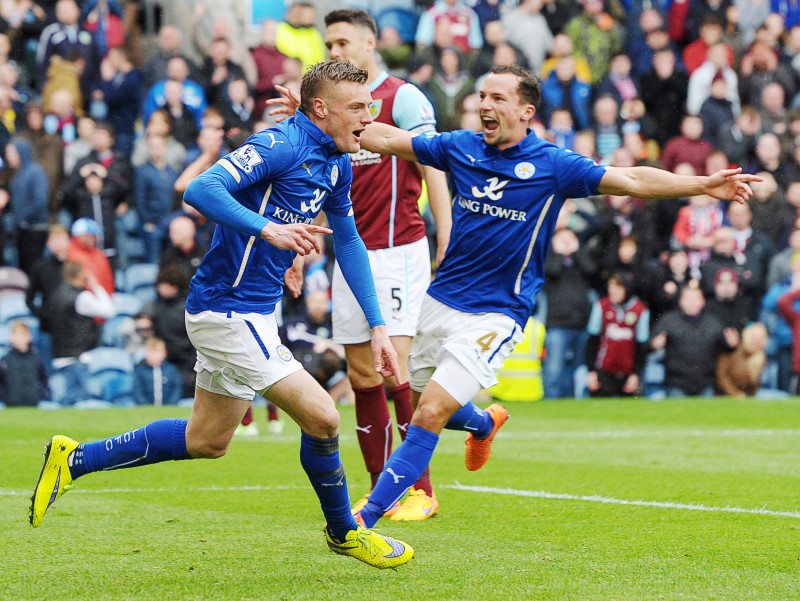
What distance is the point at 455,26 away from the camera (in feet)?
63.4

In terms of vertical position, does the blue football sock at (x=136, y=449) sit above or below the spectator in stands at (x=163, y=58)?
below

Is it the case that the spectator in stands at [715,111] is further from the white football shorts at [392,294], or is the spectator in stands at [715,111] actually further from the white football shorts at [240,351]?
the white football shorts at [240,351]

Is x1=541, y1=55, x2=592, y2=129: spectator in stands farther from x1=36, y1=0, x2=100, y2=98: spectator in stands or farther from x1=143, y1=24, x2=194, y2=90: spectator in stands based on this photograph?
x1=36, y1=0, x2=100, y2=98: spectator in stands

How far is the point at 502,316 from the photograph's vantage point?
23.5 feet

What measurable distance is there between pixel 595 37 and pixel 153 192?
24.3 feet

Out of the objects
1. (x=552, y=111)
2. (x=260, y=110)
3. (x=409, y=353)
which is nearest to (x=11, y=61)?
(x=260, y=110)

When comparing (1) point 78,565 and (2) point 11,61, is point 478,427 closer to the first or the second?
(1) point 78,565

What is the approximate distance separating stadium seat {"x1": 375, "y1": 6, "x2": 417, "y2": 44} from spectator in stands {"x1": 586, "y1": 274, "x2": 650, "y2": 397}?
5.68 metres

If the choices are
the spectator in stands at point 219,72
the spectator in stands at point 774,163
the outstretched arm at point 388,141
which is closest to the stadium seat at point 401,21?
the spectator in stands at point 219,72

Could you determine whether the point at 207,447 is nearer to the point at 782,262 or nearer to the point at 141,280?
the point at 141,280

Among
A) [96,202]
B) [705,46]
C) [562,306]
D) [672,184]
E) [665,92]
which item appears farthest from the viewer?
[705,46]

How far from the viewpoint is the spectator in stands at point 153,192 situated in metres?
16.4

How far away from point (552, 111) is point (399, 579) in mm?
14064

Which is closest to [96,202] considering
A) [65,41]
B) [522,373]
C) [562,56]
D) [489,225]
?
[65,41]
